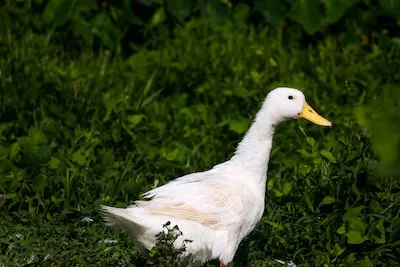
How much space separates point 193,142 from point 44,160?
1.27m

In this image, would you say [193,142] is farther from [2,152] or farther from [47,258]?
[47,258]

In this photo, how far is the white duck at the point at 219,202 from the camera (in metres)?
5.22

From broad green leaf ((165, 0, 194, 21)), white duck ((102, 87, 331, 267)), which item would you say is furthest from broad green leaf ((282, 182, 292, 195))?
broad green leaf ((165, 0, 194, 21))

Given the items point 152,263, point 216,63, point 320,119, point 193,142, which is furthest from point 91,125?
point 152,263

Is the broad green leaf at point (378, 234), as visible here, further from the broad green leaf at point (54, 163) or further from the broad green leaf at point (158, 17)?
the broad green leaf at point (158, 17)

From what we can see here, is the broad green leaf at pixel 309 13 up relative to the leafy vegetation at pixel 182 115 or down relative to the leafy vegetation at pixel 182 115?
up

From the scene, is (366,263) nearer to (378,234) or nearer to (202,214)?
(378,234)

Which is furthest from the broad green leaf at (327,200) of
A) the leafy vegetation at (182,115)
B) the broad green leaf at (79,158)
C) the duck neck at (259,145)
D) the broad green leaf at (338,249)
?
the broad green leaf at (79,158)

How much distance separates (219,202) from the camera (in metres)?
5.51

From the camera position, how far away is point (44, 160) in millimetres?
6762

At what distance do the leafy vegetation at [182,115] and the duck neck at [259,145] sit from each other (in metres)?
0.40

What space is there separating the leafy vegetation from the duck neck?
1.30ft

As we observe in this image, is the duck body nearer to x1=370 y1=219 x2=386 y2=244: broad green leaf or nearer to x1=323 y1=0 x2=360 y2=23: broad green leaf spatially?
x1=370 y1=219 x2=386 y2=244: broad green leaf

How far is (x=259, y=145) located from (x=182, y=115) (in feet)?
7.32
